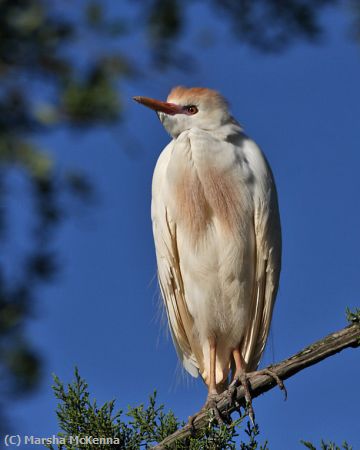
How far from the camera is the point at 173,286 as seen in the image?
4555 mm

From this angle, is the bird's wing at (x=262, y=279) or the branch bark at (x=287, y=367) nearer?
the branch bark at (x=287, y=367)

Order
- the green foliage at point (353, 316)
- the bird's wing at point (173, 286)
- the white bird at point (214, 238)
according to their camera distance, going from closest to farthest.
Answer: the green foliage at point (353, 316) < the white bird at point (214, 238) < the bird's wing at point (173, 286)

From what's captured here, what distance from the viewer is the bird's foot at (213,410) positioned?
3.56m

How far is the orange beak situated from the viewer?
448 cm

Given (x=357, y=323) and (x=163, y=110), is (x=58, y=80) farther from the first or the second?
(x=163, y=110)

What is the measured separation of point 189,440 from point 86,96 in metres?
2.67

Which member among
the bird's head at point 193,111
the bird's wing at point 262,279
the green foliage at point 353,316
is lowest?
the green foliage at point 353,316

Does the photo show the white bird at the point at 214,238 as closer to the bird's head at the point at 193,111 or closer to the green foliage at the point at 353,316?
the bird's head at the point at 193,111

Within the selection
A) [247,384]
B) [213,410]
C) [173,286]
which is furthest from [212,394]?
[173,286]

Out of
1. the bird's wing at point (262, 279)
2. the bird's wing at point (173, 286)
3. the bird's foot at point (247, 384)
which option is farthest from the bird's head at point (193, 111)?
the bird's foot at point (247, 384)

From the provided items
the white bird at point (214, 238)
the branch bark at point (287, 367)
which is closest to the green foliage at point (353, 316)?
the branch bark at point (287, 367)

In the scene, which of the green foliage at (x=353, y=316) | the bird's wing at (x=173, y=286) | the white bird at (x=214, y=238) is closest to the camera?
the green foliage at (x=353, y=316)

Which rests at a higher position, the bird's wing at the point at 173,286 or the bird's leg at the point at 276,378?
the bird's wing at the point at 173,286

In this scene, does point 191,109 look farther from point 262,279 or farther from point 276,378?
point 276,378
